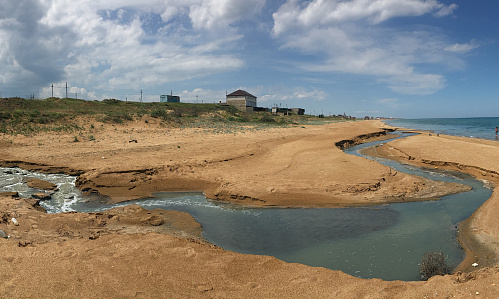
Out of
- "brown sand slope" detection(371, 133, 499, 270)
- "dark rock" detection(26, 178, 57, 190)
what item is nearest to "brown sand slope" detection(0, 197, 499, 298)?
"brown sand slope" detection(371, 133, 499, 270)

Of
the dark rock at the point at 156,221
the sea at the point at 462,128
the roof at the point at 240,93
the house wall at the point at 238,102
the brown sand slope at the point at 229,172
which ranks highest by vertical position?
the roof at the point at 240,93

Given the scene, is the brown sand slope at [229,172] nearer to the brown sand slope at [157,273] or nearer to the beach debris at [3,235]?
the brown sand slope at [157,273]

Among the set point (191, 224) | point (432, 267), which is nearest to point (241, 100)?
point (191, 224)

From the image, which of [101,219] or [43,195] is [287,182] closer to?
[101,219]

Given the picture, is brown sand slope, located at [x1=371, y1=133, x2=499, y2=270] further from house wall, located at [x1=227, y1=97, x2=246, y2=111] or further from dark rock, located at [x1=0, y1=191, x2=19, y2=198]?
house wall, located at [x1=227, y1=97, x2=246, y2=111]

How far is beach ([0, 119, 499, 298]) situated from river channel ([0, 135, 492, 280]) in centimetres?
55

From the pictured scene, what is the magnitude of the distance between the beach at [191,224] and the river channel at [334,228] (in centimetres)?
55

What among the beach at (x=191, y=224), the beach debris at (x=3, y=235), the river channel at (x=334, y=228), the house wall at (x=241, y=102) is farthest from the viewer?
the house wall at (x=241, y=102)

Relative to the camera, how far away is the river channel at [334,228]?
7270mm

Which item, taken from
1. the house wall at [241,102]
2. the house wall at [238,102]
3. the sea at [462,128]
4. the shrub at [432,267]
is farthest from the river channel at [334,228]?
the house wall at [238,102]

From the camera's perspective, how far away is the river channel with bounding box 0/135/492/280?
286 inches

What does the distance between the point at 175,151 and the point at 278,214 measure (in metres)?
10.1

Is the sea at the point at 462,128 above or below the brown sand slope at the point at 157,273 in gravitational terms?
above

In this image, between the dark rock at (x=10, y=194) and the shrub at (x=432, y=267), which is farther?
the dark rock at (x=10, y=194)
